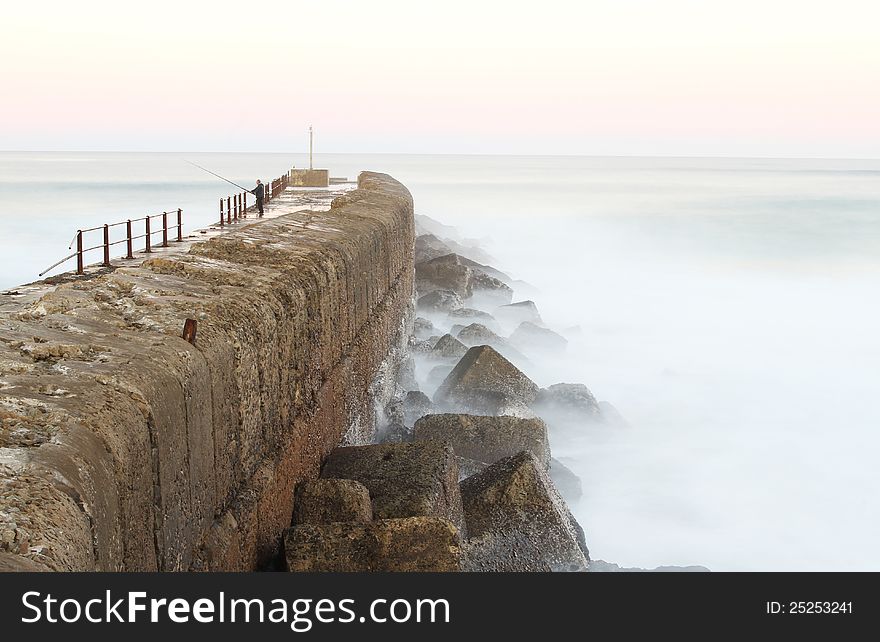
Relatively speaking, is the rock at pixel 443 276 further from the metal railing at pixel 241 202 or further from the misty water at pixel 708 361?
the metal railing at pixel 241 202

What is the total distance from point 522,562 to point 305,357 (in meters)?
1.40

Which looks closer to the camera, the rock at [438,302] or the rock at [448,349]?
the rock at [448,349]

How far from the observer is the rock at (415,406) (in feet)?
24.2

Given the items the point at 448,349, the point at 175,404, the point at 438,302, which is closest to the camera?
the point at 175,404

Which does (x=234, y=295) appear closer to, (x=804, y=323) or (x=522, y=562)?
(x=522, y=562)

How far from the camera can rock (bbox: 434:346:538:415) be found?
25.9 ft

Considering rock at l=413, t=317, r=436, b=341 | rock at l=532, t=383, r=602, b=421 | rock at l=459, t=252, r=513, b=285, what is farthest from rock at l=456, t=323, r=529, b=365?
rock at l=459, t=252, r=513, b=285

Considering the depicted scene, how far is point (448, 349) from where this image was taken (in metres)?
10.2

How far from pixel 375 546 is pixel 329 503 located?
40cm

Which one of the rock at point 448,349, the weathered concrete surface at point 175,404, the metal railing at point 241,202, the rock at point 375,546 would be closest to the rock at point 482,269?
the metal railing at point 241,202

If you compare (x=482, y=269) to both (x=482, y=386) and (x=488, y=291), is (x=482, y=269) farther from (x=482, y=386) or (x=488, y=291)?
(x=482, y=386)

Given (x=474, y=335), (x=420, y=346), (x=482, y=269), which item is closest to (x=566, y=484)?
(x=420, y=346)

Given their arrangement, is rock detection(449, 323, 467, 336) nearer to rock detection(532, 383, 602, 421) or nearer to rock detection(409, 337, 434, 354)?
rock detection(409, 337, 434, 354)

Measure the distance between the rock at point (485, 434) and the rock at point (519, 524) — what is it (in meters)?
1.18
